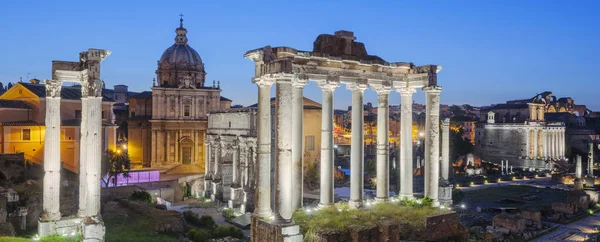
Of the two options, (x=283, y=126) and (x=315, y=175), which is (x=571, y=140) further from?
(x=283, y=126)

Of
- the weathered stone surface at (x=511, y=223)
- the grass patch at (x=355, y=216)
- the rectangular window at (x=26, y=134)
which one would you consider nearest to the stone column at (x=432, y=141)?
the grass patch at (x=355, y=216)

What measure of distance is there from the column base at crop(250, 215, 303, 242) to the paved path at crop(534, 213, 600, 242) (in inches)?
716

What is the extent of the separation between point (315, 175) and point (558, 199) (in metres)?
21.5

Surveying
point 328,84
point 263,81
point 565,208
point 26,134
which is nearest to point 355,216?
point 328,84

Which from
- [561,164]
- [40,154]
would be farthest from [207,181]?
[561,164]

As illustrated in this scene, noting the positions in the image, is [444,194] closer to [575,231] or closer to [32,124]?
[575,231]

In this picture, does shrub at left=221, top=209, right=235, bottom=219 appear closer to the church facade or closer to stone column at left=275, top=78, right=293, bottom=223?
the church facade

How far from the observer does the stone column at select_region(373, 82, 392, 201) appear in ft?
69.2

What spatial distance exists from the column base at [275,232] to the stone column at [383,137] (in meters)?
6.71

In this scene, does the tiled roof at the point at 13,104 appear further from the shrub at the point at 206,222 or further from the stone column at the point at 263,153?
the stone column at the point at 263,153

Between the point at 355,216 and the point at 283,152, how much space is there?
Answer: 458 cm

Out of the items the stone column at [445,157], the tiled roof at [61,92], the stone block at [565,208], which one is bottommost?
the stone block at [565,208]

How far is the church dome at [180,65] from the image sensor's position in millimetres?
48250

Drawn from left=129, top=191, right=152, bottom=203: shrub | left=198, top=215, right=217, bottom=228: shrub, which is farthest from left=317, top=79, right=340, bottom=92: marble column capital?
left=129, top=191, right=152, bottom=203: shrub
